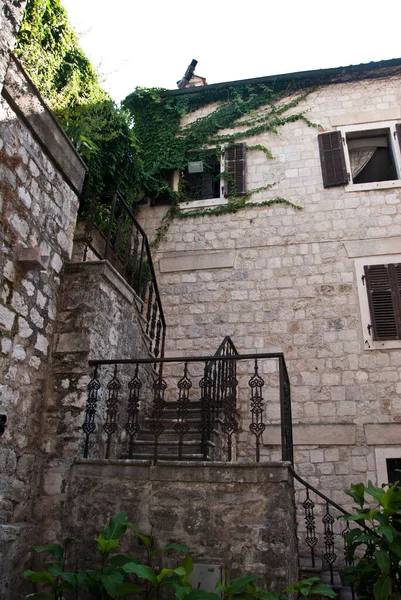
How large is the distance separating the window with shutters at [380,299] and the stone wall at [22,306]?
4.36 m

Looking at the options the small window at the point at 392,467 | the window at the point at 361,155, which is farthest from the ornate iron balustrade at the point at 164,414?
the window at the point at 361,155

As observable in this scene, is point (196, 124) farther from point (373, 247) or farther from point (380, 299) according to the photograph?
point (380, 299)

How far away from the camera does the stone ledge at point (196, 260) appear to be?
7723 millimetres

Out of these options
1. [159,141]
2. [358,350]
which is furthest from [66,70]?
[358,350]

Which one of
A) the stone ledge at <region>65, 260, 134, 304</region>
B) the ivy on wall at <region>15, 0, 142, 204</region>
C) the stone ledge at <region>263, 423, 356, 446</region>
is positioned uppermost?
the ivy on wall at <region>15, 0, 142, 204</region>

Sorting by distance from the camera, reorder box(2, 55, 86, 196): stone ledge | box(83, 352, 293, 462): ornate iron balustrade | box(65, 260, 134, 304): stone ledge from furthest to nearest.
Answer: box(65, 260, 134, 304): stone ledge
box(83, 352, 293, 462): ornate iron balustrade
box(2, 55, 86, 196): stone ledge

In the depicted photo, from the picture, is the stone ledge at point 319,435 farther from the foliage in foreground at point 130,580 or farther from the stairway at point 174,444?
the foliage in foreground at point 130,580

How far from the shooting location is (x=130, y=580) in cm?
365

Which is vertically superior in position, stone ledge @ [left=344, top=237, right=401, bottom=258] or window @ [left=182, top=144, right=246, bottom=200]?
window @ [left=182, top=144, right=246, bottom=200]

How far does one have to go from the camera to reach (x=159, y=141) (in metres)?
8.95

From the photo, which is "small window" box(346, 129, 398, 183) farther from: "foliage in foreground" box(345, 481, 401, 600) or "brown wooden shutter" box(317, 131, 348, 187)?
"foliage in foreground" box(345, 481, 401, 600)

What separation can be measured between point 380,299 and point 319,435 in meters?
2.12

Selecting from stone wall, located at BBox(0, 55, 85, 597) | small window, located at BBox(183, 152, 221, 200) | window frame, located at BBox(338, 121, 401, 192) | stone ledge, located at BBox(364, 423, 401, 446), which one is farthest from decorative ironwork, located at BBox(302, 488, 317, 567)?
small window, located at BBox(183, 152, 221, 200)

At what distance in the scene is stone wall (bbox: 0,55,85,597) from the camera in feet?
12.2
